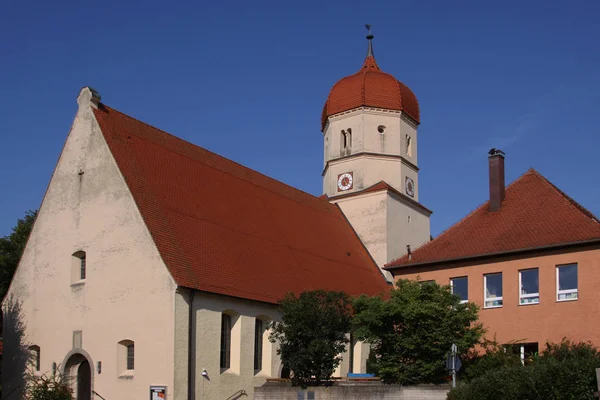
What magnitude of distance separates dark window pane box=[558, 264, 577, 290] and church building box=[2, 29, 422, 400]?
34.6 ft

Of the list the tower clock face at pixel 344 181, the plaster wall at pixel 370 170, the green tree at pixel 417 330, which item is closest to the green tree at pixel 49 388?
the green tree at pixel 417 330

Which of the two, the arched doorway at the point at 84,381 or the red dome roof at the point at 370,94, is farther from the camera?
the red dome roof at the point at 370,94

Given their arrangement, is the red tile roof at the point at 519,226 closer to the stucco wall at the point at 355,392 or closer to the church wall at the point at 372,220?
the stucco wall at the point at 355,392

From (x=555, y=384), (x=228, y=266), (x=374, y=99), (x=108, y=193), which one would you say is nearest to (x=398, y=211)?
(x=374, y=99)

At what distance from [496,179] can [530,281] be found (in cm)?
498

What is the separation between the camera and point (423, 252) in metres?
30.6

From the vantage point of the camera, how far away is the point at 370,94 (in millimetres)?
43906

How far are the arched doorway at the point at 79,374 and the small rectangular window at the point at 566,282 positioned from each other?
647 inches

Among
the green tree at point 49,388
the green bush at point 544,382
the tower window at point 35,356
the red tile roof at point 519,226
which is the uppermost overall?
the red tile roof at point 519,226

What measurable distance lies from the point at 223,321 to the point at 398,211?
648 inches

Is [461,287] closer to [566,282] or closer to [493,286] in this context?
[493,286]

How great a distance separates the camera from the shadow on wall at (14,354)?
30.2 meters

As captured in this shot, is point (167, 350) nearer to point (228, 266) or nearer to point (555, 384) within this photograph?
point (228, 266)

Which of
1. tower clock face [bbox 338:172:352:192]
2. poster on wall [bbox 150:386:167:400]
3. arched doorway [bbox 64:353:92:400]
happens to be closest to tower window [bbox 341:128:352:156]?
tower clock face [bbox 338:172:352:192]
